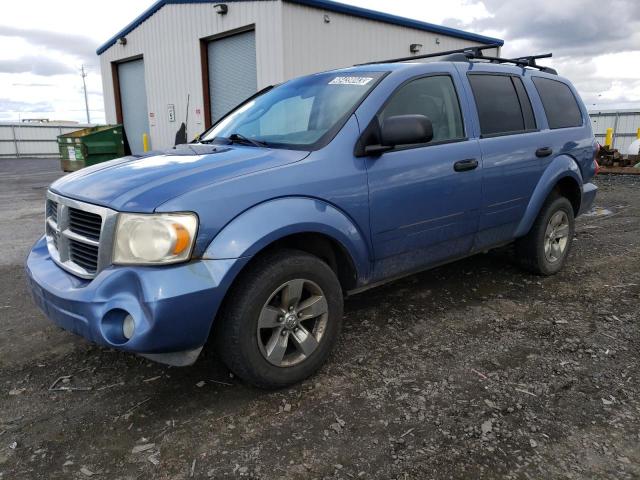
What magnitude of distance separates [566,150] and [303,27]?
900cm

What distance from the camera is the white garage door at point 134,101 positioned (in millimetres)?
17531

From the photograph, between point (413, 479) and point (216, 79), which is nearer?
point (413, 479)

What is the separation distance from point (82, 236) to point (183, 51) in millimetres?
13599

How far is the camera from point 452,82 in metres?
3.73

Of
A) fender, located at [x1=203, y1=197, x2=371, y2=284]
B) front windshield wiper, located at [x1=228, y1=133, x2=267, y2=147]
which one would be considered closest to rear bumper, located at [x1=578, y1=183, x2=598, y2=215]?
fender, located at [x1=203, y1=197, x2=371, y2=284]

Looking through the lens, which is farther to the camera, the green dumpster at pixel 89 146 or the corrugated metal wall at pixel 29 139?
the corrugated metal wall at pixel 29 139

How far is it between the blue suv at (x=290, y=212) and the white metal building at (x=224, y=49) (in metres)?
8.61

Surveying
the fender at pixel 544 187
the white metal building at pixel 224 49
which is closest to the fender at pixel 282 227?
the fender at pixel 544 187


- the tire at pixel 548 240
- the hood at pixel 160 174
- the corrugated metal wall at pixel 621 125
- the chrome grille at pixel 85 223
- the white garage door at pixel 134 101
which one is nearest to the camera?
the hood at pixel 160 174

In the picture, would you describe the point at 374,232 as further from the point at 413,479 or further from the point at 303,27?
the point at 303,27

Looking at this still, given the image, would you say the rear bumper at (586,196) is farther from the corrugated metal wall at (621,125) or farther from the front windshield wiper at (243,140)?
the corrugated metal wall at (621,125)

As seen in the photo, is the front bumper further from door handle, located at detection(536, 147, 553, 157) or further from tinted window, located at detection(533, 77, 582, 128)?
tinted window, located at detection(533, 77, 582, 128)

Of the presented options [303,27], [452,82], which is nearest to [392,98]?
[452,82]

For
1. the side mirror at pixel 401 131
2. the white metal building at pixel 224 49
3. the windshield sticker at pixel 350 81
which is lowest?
the side mirror at pixel 401 131
